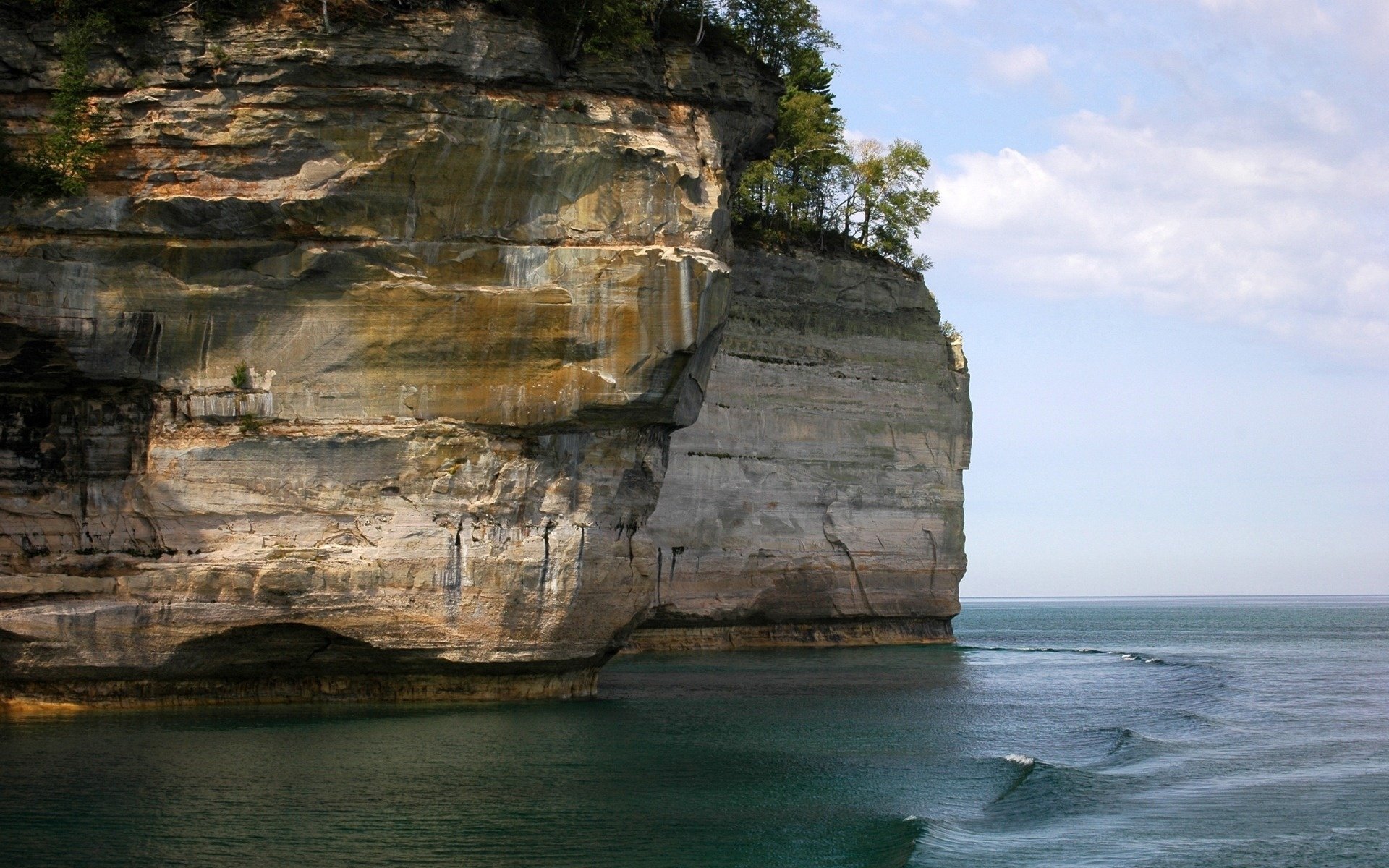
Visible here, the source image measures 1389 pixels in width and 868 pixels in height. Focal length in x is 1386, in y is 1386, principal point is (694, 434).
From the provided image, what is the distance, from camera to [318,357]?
2058 cm

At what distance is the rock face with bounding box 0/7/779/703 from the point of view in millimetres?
19875

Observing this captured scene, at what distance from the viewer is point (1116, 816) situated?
15492 millimetres

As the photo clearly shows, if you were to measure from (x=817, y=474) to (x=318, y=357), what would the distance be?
2053cm

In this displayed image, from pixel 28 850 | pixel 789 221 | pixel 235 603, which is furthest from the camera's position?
pixel 789 221

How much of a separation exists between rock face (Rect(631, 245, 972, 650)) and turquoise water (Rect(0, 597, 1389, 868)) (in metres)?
9.55

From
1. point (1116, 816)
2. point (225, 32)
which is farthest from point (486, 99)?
point (1116, 816)

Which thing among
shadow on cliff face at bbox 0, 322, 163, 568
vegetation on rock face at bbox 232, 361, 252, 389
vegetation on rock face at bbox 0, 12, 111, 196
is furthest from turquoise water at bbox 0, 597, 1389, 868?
vegetation on rock face at bbox 0, 12, 111, 196

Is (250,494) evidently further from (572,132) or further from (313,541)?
(572,132)

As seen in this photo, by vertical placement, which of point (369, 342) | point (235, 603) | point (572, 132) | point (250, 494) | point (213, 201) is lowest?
point (235, 603)

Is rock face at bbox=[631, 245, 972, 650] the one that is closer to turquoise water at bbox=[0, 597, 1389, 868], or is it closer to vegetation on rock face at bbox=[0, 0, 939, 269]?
vegetation on rock face at bbox=[0, 0, 939, 269]

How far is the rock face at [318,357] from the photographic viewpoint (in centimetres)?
1988

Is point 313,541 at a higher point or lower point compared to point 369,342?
lower

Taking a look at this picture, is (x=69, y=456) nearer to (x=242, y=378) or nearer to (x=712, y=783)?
(x=242, y=378)

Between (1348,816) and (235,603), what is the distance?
48.2ft
